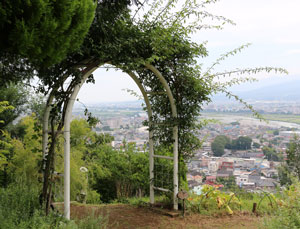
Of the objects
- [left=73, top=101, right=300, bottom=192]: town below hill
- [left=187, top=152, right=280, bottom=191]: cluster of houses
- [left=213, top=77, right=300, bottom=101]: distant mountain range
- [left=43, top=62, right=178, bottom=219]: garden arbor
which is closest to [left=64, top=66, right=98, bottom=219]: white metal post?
[left=43, top=62, right=178, bottom=219]: garden arbor

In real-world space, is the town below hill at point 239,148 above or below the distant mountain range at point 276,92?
below

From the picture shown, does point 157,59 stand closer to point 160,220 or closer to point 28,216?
point 160,220

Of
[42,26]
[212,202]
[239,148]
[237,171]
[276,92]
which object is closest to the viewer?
[42,26]

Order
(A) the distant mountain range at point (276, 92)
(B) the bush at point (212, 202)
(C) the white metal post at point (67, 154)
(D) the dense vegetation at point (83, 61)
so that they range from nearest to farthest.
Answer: (D) the dense vegetation at point (83, 61) → (C) the white metal post at point (67, 154) → (B) the bush at point (212, 202) → (A) the distant mountain range at point (276, 92)

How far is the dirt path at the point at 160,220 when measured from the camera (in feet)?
13.9

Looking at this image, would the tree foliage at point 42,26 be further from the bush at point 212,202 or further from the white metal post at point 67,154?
the bush at point 212,202

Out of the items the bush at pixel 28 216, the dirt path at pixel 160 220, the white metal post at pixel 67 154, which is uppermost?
the white metal post at pixel 67 154

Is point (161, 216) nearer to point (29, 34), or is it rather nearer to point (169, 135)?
point (169, 135)

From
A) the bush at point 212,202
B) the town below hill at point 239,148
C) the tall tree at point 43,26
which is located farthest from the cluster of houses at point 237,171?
the tall tree at point 43,26

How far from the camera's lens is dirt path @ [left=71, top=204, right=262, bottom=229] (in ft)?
13.9

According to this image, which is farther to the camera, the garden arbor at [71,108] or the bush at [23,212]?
the garden arbor at [71,108]

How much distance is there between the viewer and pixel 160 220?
446 centimetres

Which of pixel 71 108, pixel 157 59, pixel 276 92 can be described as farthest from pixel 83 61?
pixel 276 92

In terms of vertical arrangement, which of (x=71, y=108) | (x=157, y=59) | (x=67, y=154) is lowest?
(x=67, y=154)
